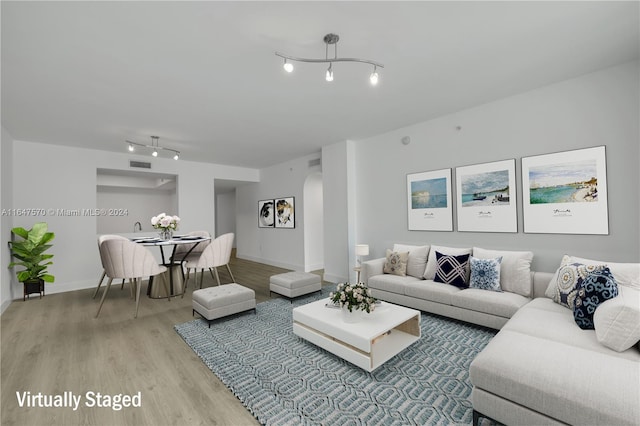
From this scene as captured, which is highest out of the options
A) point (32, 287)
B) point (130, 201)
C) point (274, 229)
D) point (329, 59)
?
point (329, 59)

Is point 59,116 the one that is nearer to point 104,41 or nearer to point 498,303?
point 104,41

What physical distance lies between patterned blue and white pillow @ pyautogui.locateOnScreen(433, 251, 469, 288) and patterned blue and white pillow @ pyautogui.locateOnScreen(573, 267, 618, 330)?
1249 millimetres

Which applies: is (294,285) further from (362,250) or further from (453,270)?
(453,270)

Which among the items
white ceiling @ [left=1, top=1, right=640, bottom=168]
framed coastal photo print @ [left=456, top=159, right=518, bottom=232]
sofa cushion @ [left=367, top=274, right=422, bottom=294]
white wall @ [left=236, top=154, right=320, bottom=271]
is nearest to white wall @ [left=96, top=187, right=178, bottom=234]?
white wall @ [left=236, top=154, right=320, bottom=271]

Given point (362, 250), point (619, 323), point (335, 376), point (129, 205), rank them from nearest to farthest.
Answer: point (619, 323)
point (335, 376)
point (362, 250)
point (129, 205)

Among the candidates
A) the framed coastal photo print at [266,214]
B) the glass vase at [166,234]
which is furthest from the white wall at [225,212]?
Result: the glass vase at [166,234]

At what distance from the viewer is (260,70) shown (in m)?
2.62

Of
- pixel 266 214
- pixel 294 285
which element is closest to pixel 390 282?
pixel 294 285

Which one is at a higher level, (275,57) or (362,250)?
(275,57)

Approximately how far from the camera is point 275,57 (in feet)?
7.90

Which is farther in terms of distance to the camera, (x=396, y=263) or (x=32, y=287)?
(x=32, y=287)

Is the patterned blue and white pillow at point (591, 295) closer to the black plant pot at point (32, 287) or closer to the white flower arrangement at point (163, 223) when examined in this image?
the white flower arrangement at point (163, 223)

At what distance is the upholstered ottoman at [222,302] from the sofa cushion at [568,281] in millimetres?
3348

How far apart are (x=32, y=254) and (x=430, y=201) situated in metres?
6.41
